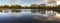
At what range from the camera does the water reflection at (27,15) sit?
4.09ft

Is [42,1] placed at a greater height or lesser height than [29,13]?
greater

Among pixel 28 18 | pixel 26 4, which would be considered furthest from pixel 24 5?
pixel 28 18

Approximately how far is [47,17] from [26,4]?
0.83 feet

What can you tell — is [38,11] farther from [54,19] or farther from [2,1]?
[2,1]

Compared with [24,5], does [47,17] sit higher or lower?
lower

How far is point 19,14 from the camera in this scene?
127cm

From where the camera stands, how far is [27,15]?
126 cm

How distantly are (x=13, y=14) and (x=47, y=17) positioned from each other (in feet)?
1.15

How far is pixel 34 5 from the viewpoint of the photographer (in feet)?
4.06

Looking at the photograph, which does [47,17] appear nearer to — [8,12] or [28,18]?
[28,18]

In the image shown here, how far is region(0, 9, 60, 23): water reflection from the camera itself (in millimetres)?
1246

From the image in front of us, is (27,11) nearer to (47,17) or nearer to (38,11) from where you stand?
(38,11)

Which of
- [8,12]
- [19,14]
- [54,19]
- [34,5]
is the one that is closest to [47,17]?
[54,19]

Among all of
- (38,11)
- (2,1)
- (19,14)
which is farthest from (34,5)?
(2,1)
